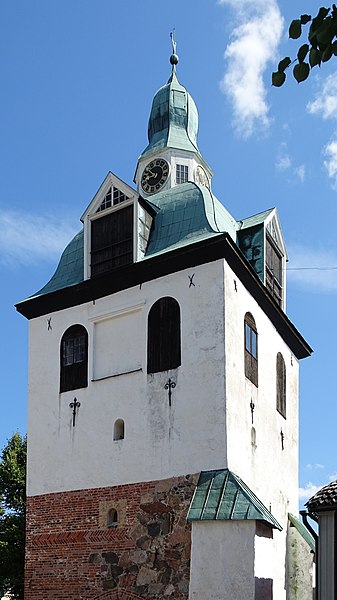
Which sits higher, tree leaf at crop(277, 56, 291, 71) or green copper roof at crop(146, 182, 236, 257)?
green copper roof at crop(146, 182, 236, 257)

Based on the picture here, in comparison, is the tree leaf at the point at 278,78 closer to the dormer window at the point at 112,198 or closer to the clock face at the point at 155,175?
the dormer window at the point at 112,198

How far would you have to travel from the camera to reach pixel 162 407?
17938 mm

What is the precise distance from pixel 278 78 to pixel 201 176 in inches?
770

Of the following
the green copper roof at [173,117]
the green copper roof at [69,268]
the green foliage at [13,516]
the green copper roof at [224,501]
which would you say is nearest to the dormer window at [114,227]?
the green copper roof at [69,268]

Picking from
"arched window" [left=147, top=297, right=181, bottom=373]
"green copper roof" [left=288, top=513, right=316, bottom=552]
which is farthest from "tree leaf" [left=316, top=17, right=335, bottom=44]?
"green copper roof" [left=288, top=513, right=316, bottom=552]

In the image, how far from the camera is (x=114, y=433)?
18656 millimetres

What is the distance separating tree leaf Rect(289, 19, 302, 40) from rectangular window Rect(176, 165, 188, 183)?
61.0 ft

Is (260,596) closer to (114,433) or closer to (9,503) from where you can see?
(114,433)

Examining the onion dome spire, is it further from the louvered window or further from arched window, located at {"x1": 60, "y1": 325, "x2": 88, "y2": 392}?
arched window, located at {"x1": 60, "y1": 325, "x2": 88, "y2": 392}

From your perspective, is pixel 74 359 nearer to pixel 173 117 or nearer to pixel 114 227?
pixel 114 227

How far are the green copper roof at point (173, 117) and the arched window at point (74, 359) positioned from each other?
6.61 meters

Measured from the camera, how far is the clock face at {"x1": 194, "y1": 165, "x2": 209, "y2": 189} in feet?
78.9

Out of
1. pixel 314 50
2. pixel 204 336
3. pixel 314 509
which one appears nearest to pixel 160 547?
pixel 314 509

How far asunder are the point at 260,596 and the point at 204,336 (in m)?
5.38
